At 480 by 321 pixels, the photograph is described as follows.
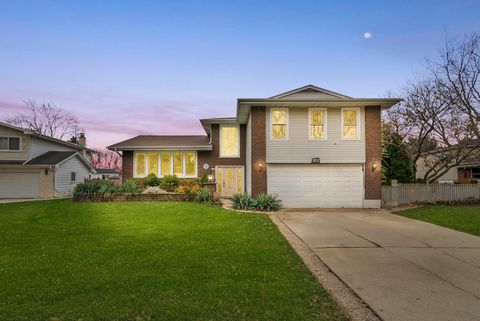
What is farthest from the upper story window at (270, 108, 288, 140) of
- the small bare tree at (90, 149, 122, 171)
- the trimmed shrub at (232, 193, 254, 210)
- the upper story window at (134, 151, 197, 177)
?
the small bare tree at (90, 149, 122, 171)

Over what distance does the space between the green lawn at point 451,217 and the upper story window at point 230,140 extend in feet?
37.2

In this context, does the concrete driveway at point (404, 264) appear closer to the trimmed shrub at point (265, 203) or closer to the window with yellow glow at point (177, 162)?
the trimmed shrub at point (265, 203)

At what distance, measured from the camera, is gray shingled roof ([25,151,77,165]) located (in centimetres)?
2318

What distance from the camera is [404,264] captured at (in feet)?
19.8

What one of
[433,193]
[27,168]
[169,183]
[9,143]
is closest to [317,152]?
[433,193]

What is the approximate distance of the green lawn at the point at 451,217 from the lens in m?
10.5

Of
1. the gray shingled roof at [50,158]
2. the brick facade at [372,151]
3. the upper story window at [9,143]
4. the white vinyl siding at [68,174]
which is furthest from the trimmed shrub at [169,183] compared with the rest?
the upper story window at [9,143]

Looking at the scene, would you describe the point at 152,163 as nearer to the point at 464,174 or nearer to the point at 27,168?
the point at 27,168

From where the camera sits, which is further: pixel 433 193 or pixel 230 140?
pixel 230 140

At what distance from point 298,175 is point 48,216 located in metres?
11.2

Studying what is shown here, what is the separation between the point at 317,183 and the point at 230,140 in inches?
319

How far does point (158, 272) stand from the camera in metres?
5.19

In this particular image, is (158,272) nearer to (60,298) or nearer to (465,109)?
(60,298)

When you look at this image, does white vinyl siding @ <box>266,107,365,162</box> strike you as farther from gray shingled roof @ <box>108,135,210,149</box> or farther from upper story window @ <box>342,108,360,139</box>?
gray shingled roof @ <box>108,135,210,149</box>
